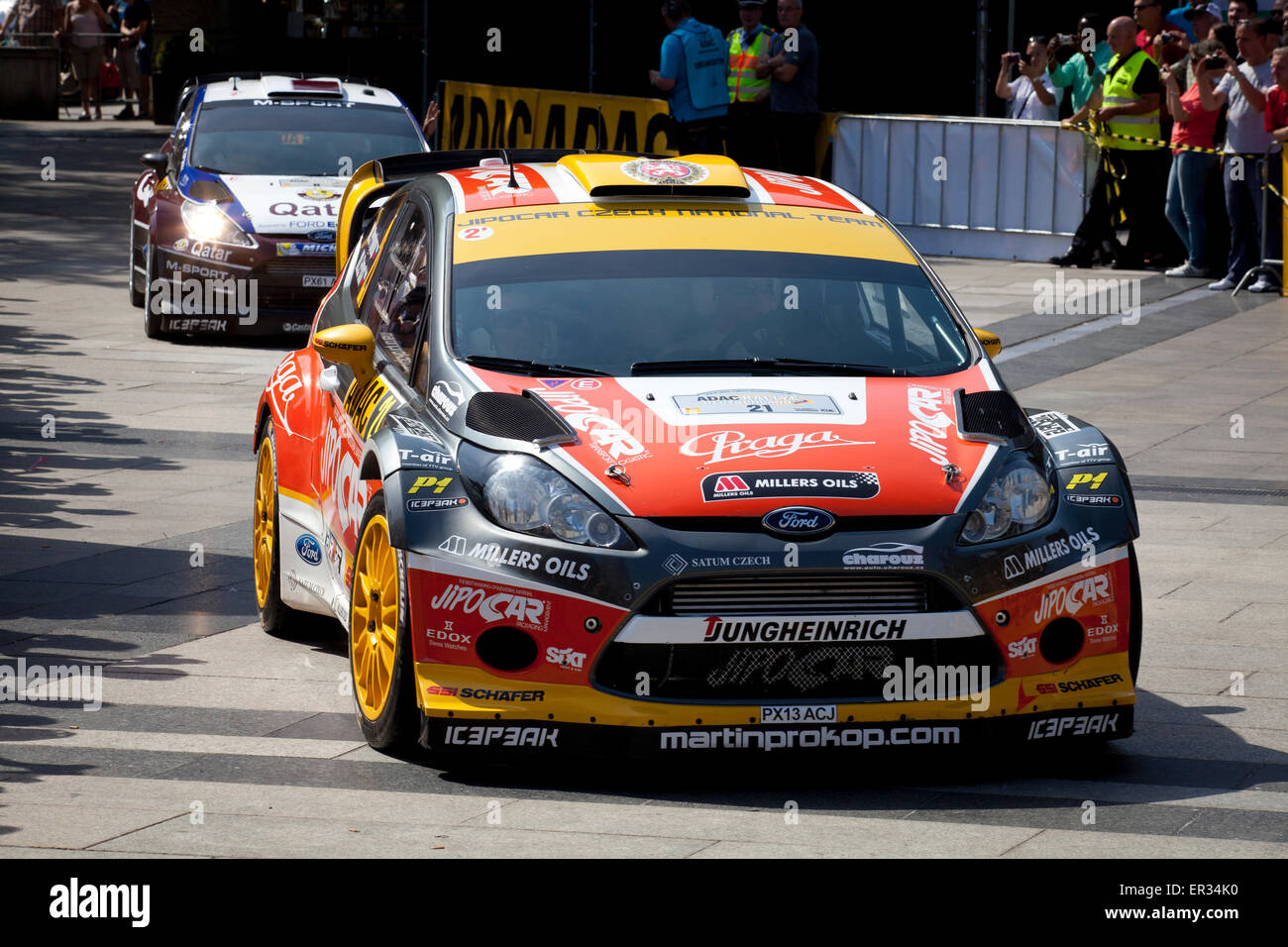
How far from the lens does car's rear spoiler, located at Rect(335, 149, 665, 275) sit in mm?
8117

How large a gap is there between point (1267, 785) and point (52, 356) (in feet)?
32.9

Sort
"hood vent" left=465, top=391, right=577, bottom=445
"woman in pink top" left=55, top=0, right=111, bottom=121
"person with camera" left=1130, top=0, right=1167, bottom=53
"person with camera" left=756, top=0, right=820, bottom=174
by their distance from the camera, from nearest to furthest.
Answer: "hood vent" left=465, top=391, right=577, bottom=445, "person with camera" left=1130, top=0, right=1167, bottom=53, "person with camera" left=756, top=0, right=820, bottom=174, "woman in pink top" left=55, top=0, right=111, bottom=121

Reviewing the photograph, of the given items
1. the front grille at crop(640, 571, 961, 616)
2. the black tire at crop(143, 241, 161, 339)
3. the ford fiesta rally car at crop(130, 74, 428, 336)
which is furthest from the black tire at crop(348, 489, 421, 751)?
the black tire at crop(143, 241, 161, 339)

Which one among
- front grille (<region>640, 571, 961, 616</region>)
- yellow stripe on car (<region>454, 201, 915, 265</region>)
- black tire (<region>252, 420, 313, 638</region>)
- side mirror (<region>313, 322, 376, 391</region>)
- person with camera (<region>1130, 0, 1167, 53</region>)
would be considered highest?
person with camera (<region>1130, 0, 1167, 53</region>)

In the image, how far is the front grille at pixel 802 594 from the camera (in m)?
5.50

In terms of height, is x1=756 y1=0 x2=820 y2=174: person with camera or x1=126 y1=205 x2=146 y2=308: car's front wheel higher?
x1=756 y1=0 x2=820 y2=174: person with camera

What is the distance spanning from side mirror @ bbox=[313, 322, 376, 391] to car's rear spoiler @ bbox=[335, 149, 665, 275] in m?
1.41

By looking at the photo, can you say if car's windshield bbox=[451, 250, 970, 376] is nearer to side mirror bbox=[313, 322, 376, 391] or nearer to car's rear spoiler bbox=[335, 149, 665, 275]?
side mirror bbox=[313, 322, 376, 391]

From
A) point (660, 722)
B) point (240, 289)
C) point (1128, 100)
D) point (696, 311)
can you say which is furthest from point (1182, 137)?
point (660, 722)

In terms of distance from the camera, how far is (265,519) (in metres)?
7.65

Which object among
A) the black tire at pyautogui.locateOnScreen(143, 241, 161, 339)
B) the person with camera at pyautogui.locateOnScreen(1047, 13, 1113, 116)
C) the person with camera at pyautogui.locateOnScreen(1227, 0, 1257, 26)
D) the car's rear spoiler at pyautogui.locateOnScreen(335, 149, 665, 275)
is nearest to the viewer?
the car's rear spoiler at pyautogui.locateOnScreen(335, 149, 665, 275)

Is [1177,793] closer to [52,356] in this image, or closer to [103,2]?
[52,356]

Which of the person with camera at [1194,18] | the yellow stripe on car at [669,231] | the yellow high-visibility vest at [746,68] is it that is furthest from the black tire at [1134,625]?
the yellow high-visibility vest at [746,68]

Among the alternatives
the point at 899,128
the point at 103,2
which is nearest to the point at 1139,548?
the point at 899,128
